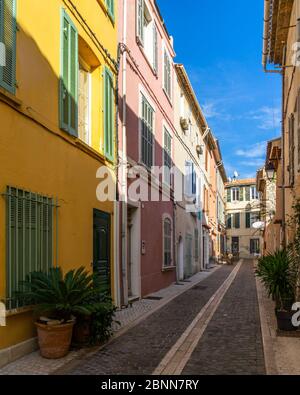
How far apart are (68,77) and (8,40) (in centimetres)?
183

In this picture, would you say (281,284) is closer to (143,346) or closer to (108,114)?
(143,346)

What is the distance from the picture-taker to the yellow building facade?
5504mm

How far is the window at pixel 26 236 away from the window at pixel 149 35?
25.0ft

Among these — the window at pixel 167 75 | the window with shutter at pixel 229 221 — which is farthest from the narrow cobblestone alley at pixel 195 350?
the window with shutter at pixel 229 221

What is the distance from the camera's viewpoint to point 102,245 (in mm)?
8977

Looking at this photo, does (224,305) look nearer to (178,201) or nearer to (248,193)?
(178,201)

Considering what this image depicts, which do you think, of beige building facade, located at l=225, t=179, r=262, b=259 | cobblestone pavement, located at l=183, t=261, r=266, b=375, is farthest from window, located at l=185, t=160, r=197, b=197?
beige building facade, located at l=225, t=179, r=262, b=259

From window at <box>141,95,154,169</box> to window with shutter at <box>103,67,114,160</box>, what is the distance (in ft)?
8.14

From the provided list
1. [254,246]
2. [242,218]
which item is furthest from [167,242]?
[242,218]

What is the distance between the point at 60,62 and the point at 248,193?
40.9 metres

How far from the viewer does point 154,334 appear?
736cm

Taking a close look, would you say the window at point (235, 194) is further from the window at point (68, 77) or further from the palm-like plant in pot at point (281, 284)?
the window at point (68, 77)

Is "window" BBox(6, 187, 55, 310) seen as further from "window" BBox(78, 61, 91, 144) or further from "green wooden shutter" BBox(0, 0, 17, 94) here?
"window" BBox(78, 61, 91, 144)
